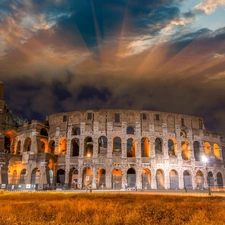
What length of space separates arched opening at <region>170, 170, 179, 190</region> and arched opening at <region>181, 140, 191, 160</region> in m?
3.71

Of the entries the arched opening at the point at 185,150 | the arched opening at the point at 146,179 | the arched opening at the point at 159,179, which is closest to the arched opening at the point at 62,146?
the arched opening at the point at 146,179

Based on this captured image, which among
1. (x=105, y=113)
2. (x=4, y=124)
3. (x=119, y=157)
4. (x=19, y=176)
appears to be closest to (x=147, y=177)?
(x=119, y=157)

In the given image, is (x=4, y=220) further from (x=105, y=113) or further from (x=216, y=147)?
(x=216, y=147)

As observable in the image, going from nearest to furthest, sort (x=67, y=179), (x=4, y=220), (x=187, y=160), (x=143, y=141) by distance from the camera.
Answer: (x=4, y=220) → (x=67, y=179) → (x=187, y=160) → (x=143, y=141)

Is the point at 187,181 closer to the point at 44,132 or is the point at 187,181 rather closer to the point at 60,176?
the point at 60,176

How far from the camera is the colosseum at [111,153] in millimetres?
39316

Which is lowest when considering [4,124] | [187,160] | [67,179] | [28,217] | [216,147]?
[28,217]

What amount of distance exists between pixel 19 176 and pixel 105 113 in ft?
59.3

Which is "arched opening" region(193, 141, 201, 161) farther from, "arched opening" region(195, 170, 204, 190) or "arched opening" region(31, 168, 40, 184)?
"arched opening" region(31, 168, 40, 184)

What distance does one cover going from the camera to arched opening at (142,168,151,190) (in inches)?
1580

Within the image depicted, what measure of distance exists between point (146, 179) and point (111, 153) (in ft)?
25.1

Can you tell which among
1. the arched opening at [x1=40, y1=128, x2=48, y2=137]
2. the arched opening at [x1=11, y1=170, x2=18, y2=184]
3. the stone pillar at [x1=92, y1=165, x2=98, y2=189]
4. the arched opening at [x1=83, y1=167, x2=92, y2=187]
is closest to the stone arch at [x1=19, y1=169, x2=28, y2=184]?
the arched opening at [x1=11, y1=170, x2=18, y2=184]

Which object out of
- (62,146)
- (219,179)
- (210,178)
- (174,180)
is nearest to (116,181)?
(174,180)

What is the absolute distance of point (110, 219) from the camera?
29.8 feet
